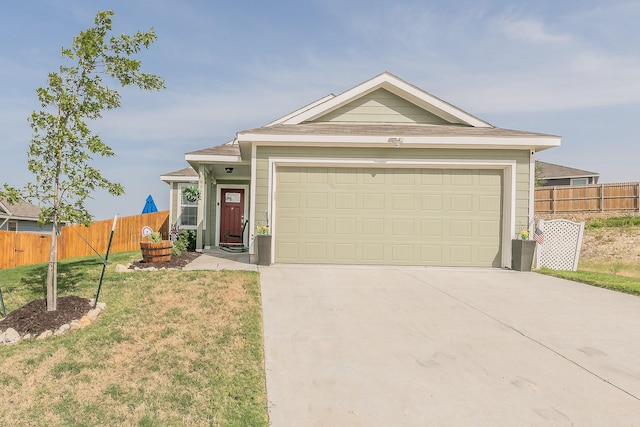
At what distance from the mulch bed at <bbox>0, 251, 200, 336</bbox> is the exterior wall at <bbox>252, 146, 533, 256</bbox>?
413 cm

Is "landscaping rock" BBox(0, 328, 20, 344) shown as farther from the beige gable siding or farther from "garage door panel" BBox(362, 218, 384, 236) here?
the beige gable siding

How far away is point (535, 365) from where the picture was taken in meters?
3.43

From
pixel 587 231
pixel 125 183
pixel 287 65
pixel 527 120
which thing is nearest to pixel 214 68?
pixel 287 65

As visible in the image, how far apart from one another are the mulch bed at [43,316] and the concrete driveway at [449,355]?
2528 millimetres

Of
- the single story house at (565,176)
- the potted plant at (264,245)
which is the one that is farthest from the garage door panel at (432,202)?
the single story house at (565,176)

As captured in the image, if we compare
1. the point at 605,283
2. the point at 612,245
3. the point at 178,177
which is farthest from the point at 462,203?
the point at 612,245

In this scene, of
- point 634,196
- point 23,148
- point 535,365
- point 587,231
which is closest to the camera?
point 535,365

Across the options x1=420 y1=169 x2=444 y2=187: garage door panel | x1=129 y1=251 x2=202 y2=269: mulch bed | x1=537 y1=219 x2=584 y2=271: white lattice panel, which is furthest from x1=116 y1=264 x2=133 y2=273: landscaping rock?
x1=537 y1=219 x2=584 y2=271: white lattice panel

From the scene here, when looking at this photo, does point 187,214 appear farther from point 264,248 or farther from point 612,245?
point 612,245

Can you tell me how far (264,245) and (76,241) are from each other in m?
10.9

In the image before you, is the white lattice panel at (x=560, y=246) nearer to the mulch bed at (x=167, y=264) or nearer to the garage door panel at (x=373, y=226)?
the garage door panel at (x=373, y=226)

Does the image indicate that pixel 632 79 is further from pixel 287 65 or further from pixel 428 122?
pixel 287 65

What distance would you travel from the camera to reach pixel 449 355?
3.65 meters

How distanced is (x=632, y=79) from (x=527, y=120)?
21.9 feet
